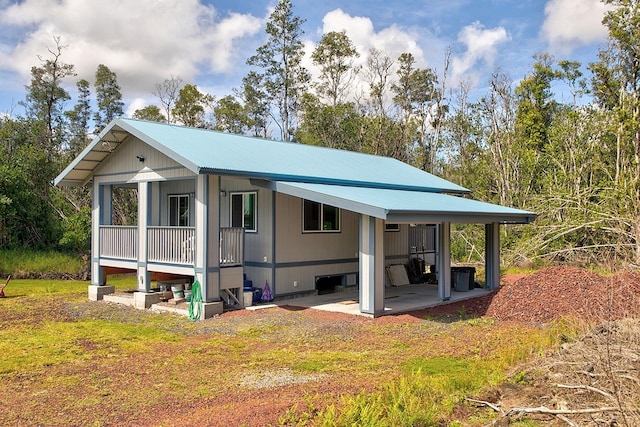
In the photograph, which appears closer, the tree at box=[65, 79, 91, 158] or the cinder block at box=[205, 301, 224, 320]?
the cinder block at box=[205, 301, 224, 320]

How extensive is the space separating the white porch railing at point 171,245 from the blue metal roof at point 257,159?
1.80 m

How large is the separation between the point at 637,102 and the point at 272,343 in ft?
56.1

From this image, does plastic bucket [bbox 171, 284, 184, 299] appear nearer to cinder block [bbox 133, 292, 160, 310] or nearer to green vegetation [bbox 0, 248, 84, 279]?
cinder block [bbox 133, 292, 160, 310]

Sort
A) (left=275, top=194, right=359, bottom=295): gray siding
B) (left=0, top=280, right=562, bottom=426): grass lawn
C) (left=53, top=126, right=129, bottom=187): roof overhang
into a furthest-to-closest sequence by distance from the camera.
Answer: (left=53, top=126, right=129, bottom=187): roof overhang → (left=275, top=194, right=359, bottom=295): gray siding → (left=0, top=280, right=562, bottom=426): grass lawn

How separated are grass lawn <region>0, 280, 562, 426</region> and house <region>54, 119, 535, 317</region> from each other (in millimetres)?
1393

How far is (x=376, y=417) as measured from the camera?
491 centimetres

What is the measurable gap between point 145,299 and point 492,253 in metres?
9.98

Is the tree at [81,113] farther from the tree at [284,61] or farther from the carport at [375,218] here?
the carport at [375,218]

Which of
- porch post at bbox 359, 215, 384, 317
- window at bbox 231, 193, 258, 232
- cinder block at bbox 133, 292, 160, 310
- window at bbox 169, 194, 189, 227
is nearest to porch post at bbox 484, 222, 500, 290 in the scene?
porch post at bbox 359, 215, 384, 317

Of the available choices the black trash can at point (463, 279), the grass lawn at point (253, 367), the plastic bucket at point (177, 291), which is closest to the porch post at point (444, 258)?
the black trash can at point (463, 279)

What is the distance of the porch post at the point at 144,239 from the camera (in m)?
13.5

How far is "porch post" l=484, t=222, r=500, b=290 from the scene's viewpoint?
614 inches

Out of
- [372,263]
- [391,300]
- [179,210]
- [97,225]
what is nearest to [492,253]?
[391,300]

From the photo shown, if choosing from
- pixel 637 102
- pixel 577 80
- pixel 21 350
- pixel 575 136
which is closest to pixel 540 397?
pixel 21 350
